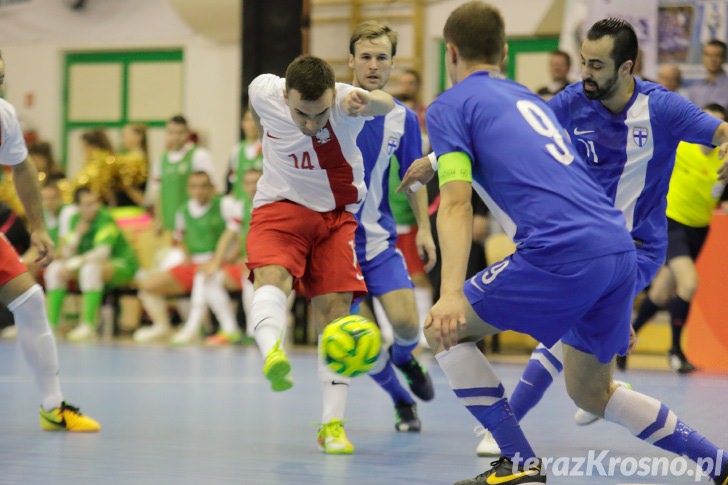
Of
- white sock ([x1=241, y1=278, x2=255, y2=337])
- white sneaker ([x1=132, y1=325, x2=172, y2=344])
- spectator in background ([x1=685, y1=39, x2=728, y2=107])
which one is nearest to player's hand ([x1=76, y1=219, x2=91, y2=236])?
white sneaker ([x1=132, y1=325, x2=172, y2=344])

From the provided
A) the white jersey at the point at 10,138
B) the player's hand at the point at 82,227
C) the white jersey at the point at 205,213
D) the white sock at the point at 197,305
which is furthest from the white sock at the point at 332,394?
the player's hand at the point at 82,227

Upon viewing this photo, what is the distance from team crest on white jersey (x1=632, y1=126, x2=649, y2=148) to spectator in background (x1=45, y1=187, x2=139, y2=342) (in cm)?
882

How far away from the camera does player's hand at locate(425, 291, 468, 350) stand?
373 centimetres

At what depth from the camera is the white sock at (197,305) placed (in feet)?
40.1

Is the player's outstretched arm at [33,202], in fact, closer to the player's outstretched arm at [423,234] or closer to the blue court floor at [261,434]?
the blue court floor at [261,434]

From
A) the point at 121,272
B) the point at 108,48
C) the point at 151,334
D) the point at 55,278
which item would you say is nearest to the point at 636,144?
the point at 151,334

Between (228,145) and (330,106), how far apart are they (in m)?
12.0

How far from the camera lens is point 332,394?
213 inches

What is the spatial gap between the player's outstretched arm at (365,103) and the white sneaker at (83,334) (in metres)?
8.18

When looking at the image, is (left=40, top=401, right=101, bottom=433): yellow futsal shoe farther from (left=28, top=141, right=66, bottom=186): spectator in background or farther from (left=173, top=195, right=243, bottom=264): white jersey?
(left=28, top=141, right=66, bottom=186): spectator in background

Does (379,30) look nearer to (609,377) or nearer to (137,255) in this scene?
(609,377)

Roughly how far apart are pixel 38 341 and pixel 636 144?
2964 millimetres

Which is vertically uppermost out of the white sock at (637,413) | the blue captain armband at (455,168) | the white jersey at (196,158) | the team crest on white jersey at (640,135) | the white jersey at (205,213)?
the team crest on white jersey at (640,135)

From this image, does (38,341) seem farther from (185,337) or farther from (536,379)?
(185,337)
